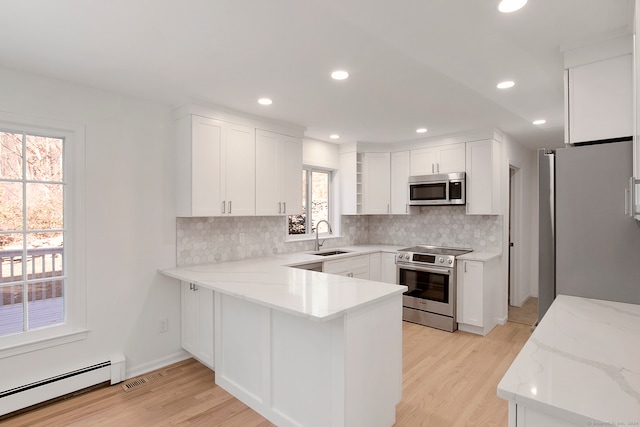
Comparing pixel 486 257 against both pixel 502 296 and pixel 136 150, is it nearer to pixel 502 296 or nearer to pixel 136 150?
pixel 502 296

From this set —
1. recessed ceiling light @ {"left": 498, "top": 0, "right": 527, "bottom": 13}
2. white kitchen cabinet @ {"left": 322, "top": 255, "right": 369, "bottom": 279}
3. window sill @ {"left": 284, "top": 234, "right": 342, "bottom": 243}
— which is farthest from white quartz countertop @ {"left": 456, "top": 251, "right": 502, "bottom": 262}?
recessed ceiling light @ {"left": 498, "top": 0, "right": 527, "bottom": 13}

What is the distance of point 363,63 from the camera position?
7.30ft

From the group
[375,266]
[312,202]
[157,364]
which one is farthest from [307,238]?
[157,364]

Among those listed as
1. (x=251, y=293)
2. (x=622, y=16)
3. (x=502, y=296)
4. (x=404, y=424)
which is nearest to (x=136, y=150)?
(x=251, y=293)

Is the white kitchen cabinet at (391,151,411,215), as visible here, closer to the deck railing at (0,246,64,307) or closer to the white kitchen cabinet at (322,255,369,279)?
the white kitchen cabinet at (322,255,369,279)

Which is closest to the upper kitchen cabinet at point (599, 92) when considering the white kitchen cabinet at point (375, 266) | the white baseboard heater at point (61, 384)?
the white kitchen cabinet at point (375, 266)

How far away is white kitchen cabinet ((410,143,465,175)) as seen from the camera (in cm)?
432

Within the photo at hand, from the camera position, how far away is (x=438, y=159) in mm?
4516

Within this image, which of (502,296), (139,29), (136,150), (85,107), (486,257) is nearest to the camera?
(139,29)

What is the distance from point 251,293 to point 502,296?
3542 millimetres

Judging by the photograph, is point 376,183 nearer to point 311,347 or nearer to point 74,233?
point 311,347

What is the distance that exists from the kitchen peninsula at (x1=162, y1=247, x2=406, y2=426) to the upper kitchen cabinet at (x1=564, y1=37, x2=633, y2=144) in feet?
4.78

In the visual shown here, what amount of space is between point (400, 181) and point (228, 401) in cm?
357

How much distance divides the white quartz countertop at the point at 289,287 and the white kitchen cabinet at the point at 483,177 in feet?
8.03
